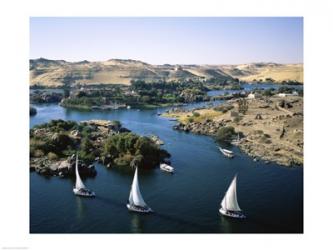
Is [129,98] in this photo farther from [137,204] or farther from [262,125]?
[137,204]

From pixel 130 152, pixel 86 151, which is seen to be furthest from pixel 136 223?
pixel 86 151

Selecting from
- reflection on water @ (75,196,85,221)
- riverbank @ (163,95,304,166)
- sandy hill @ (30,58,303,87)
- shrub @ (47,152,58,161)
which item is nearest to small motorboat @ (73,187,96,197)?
reflection on water @ (75,196,85,221)

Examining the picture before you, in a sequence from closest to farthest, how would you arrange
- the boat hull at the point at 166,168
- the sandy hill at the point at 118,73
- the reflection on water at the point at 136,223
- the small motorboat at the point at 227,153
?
the reflection on water at the point at 136,223
the boat hull at the point at 166,168
the small motorboat at the point at 227,153
the sandy hill at the point at 118,73

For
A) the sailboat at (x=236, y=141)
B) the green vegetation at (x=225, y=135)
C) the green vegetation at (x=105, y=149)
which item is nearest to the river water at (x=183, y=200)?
the green vegetation at (x=105, y=149)

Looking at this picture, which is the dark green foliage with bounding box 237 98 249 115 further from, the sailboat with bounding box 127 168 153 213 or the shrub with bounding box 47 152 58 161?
the sailboat with bounding box 127 168 153 213

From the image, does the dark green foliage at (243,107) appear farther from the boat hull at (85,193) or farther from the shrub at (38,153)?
the boat hull at (85,193)
